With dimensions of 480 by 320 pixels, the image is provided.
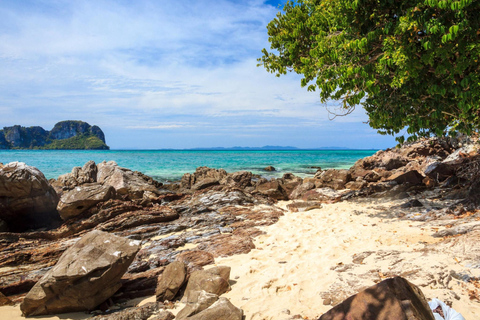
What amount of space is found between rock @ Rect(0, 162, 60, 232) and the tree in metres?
11.2

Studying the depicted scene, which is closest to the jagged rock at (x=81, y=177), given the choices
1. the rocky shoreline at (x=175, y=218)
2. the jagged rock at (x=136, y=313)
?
the rocky shoreline at (x=175, y=218)

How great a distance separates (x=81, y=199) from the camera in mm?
9789

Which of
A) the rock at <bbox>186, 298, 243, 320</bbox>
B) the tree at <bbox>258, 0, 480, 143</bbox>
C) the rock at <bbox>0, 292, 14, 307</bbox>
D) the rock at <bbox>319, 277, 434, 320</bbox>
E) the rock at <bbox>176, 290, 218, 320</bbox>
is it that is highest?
the tree at <bbox>258, 0, 480, 143</bbox>

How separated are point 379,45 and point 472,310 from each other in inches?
257

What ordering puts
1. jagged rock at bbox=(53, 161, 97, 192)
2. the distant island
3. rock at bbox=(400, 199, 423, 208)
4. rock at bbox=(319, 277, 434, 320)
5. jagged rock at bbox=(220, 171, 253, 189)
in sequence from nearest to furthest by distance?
rock at bbox=(319, 277, 434, 320)
rock at bbox=(400, 199, 423, 208)
jagged rock at bbox=(220, 171, 253, 189)
jagged rock at bbox=(53, 161, 97, 192)
the distant island

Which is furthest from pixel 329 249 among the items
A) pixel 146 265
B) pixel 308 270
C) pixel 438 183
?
pixel 438 183

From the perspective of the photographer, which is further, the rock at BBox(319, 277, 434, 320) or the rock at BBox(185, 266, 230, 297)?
the rock at BBox(185, 266, 230, 297)

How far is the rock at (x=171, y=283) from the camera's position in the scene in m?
5.27

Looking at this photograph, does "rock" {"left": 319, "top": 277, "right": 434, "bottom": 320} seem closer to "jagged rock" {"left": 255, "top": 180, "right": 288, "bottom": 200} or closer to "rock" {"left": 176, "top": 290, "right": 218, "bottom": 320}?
"rock" {"left": 176, "top": 290, "right": 218, "bottom": 320}

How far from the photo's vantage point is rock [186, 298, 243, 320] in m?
4.17

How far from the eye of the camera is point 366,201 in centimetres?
1260

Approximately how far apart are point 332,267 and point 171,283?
11.3 feet

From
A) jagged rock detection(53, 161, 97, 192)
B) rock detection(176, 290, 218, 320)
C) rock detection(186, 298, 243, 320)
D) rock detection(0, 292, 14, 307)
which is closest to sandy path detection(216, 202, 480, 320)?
rock detection(186, 298, 243, 320)

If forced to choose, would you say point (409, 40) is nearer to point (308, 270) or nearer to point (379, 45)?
point (379, 45)
